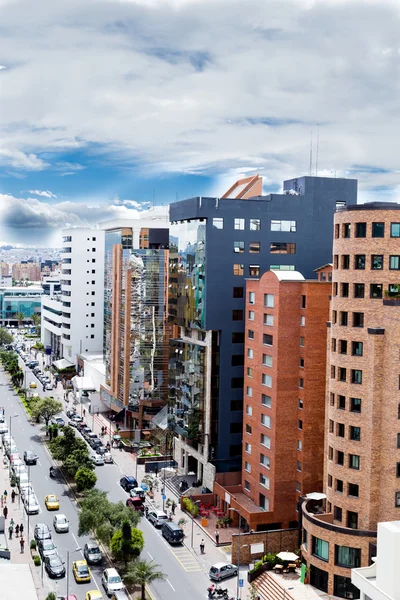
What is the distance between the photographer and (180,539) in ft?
233

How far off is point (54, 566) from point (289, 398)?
2760 centimetres

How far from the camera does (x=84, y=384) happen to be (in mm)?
137750

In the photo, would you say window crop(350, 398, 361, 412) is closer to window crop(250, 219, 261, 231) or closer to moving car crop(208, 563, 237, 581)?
moving car crop(208, 563, 237, 581)

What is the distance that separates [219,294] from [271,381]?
45.1 feet

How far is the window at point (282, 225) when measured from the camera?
8419 centimetres

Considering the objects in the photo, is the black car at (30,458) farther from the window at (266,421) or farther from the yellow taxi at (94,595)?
the yellow taxi at (94,595)

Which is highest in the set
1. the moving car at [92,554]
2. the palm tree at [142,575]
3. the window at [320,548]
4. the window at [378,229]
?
the window at [378,229]

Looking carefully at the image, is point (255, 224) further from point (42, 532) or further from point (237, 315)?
point (42, 532)

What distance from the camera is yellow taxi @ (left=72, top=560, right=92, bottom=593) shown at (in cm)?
6212

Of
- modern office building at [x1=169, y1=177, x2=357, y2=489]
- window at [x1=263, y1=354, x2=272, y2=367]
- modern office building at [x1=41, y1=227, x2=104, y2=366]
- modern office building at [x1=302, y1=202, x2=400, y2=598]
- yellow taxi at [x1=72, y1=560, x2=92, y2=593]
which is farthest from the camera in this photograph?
modern office building at [x1=41, y1=227, x2=104, y2=366]

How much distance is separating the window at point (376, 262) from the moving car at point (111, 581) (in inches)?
1357

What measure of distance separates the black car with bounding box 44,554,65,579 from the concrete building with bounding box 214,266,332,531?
18953 millimetres

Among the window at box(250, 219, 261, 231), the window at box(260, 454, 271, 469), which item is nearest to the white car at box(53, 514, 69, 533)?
the window at box(260, 454, 271, 469)

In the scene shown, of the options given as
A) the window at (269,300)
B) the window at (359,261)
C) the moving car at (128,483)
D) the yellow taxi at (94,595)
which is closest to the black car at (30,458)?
the moving car at (128,483)
